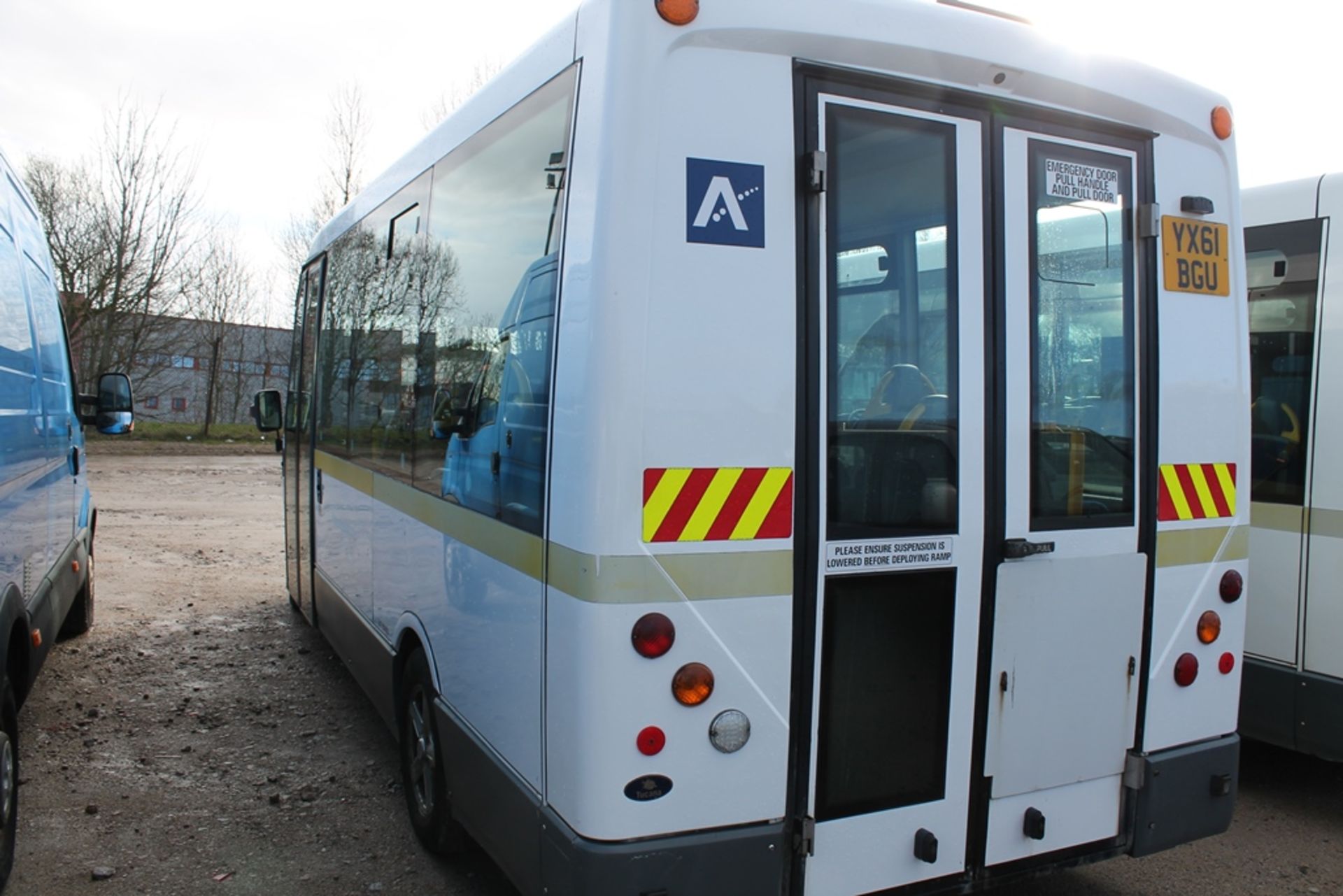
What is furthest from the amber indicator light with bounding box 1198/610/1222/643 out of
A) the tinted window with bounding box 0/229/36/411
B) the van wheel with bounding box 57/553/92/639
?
the van wheel with bounding box 57/553/92/639

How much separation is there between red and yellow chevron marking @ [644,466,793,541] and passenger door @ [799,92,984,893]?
0.13m

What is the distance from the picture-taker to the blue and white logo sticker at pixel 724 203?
8.51 feet

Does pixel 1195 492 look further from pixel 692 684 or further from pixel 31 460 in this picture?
pixel 31 460

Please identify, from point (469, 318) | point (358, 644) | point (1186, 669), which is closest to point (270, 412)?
point (358, 644)

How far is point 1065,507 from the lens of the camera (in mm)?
3135

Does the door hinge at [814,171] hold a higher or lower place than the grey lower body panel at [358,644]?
higher

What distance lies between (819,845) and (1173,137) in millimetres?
2520

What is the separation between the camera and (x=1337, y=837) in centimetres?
436

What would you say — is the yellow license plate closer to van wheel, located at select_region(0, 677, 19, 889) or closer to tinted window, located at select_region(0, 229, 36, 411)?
tinted window, located at select_region(0, 229, 36, 411)

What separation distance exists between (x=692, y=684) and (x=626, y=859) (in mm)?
457

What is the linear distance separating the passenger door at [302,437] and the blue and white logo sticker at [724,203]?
14.0ft

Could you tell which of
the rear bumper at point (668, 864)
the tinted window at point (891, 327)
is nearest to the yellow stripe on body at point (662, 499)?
the tinted window at point (891, 327)

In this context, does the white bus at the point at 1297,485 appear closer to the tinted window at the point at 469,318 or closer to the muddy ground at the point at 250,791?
the muddy ground at the point at 250,791

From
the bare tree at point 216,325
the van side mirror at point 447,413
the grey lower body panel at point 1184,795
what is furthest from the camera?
the bare tree at point 216,325
